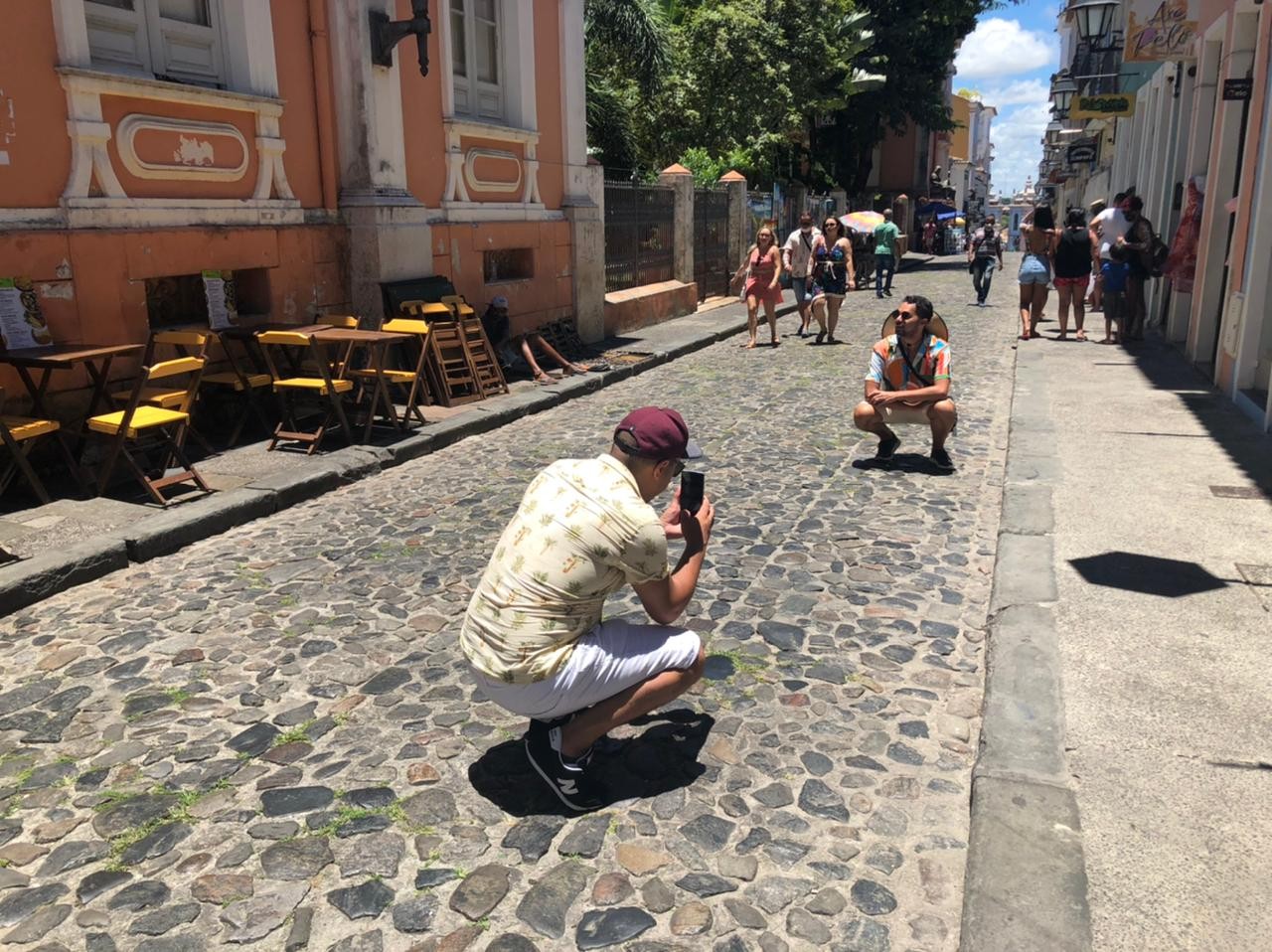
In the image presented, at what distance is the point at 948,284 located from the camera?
2683cm

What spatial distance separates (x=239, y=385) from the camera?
808 centimetres

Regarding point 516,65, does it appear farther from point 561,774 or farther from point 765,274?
point 561,774

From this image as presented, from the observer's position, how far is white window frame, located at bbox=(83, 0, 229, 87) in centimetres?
752

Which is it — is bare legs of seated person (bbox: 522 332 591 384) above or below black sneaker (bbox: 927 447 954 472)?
above

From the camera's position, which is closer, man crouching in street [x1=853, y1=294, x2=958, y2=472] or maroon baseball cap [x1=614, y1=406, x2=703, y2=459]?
maroon baseball cap [x1=614, y1=406, x2=703, y2=459]

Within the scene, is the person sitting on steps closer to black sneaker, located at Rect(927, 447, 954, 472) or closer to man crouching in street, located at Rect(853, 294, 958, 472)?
man crouching in street, located at Rect(853, 294, 958, 472)

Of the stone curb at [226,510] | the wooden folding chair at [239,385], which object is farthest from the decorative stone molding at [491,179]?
the wooden folding chair at [239,385]

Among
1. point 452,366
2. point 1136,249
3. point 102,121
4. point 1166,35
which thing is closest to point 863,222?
point 1136,249

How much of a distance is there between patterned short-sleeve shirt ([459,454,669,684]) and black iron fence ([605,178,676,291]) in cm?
1295

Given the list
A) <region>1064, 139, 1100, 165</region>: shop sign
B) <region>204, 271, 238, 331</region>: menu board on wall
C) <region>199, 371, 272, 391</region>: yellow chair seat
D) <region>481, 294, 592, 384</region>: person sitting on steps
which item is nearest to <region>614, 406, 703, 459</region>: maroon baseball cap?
<region>199, 371, 272, 391</region>: yellow chair seat

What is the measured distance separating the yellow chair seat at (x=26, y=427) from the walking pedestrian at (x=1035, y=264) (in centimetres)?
1152

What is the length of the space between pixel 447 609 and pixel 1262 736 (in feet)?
11.3

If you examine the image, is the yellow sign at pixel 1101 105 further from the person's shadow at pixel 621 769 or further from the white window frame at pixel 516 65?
the person's shadow at pixel 621 769

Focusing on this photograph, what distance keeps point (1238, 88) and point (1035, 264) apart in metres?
4.11
